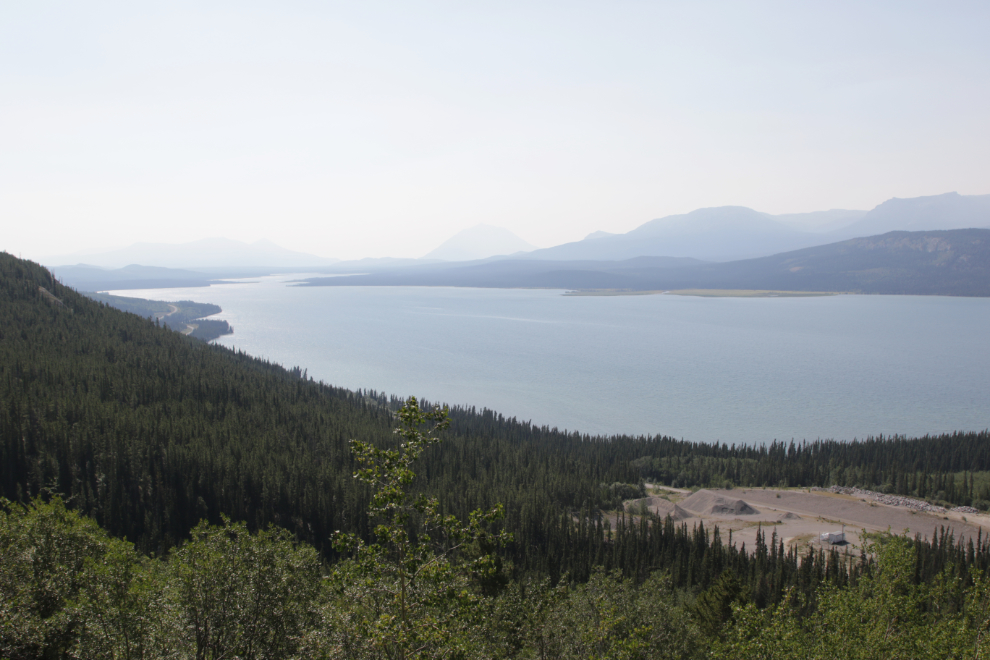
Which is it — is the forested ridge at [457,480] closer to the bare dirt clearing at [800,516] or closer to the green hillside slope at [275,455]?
the green hillside slope at [275,455]

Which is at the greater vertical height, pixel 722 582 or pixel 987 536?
pixel 722 582

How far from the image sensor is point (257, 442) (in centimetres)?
8775

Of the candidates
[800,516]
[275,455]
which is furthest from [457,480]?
[800,516]

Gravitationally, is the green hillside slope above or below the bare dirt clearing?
above

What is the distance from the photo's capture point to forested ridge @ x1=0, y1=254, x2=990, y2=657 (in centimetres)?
3759

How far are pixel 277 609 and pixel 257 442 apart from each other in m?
74.1

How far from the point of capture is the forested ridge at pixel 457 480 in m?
37.6

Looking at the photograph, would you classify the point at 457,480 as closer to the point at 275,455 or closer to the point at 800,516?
the point at 275,455

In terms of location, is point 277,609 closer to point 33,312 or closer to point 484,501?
point 484,501

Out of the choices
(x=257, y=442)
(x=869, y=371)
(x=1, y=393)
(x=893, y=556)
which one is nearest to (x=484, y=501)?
(x=257, y=442)

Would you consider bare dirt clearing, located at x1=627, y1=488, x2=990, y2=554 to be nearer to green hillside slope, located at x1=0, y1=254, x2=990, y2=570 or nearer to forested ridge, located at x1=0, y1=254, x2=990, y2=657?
forested ridge, located at x1=0, y1=254, x2=990, y2=657

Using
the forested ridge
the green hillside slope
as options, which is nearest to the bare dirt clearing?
the forested ridge

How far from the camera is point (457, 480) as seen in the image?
9006 cm

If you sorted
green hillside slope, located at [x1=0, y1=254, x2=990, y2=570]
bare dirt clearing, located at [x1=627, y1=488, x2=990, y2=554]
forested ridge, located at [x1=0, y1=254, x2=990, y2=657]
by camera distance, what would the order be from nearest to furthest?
forested ridge, located at [x1=0, y1=254, x2=990, y2=657] → green hillside slope, located at [x1=0, y1=254, x2=990, y2=570] → bare dirt clearing, located at [x1=627, y1=488, x2=990, y2=554]
